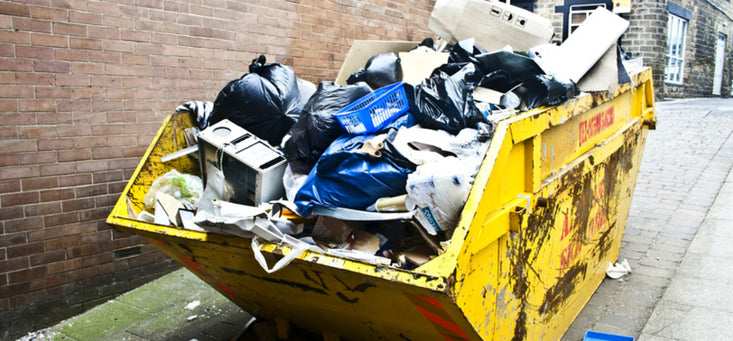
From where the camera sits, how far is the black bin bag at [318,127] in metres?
2.36

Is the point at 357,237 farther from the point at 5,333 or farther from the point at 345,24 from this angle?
the point at 345,24

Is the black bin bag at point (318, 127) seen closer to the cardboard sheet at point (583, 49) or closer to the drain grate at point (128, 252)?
the cardboard sheet at point (583, 49)

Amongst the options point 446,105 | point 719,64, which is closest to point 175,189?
point 446,105

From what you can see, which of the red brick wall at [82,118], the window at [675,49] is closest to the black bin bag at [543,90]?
the red brick wall at [82,118]

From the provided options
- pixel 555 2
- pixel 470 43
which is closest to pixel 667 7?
pixel 555 2

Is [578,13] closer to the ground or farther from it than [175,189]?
farther from it

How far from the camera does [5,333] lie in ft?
10.8

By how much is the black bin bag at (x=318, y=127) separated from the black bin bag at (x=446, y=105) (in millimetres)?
332

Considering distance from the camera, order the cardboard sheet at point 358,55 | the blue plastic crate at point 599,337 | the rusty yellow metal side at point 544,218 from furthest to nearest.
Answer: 1. the cardboard sheet at point 358,55
2. the blue plastic crate at point 599,337
3. the rusty yellow metal side at point 544,218

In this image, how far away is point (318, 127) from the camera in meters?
2.36

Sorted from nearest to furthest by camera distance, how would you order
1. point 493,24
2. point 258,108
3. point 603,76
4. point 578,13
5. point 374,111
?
point 374,111
point 258,108
point 603,76
point 493,24
point 578,13

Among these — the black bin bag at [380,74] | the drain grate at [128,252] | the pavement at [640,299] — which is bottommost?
the pavement at [640,299]

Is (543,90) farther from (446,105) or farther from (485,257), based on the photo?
(485,257)

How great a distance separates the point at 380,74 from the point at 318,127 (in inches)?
34.7
